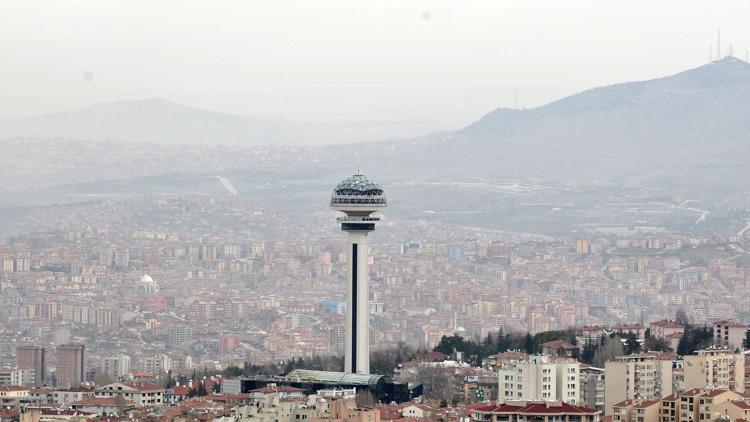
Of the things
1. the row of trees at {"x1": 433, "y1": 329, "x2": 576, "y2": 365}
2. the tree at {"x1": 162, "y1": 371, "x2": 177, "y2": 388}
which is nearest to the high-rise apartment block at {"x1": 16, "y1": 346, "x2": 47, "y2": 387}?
the tree at {"x1": 162, "y1": 371, "x2": 177, "y2": 388}

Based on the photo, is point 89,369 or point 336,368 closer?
point 336,368

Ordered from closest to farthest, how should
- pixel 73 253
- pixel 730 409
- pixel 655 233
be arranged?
1. pixel 730 409
2. pixel 73 253
3. pixel 655 233

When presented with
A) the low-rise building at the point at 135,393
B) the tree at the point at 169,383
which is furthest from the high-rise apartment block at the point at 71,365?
the low-rise building at the point at 135,393

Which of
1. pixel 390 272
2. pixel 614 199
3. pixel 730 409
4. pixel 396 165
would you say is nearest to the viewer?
pixel 730 409

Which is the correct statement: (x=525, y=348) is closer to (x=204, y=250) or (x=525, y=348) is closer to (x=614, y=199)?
(x=204, y=250)

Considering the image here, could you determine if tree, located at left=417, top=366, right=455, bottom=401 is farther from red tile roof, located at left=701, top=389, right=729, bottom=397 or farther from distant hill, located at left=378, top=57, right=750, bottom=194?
distant hill, located at left=378, top=57, right=750, bottom=194

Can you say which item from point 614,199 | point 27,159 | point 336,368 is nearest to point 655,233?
point 614,199

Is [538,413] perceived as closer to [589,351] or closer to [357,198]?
[589,351]
